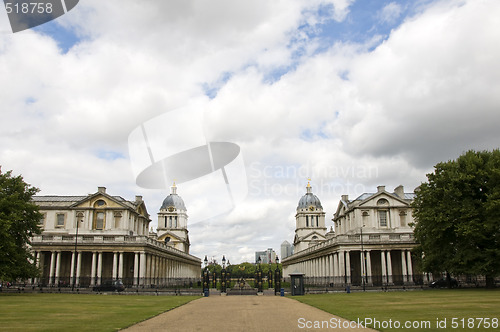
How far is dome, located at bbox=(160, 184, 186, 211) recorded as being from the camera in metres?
128

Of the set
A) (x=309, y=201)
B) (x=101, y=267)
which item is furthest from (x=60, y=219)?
(x=309, y=201)

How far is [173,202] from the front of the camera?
421ft

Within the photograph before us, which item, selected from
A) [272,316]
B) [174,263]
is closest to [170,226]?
[174,263]

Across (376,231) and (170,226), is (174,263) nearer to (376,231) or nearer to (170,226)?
(170,226)

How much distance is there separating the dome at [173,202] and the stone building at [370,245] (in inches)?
1993

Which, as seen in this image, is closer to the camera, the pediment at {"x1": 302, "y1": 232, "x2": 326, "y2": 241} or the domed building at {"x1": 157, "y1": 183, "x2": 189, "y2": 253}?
the pediment at {"x1": 302, "y1": 232, "x2": 326, "y2": 241}

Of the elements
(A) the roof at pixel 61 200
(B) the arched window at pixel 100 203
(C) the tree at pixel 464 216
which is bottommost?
(C) the tree at pixel 464 216

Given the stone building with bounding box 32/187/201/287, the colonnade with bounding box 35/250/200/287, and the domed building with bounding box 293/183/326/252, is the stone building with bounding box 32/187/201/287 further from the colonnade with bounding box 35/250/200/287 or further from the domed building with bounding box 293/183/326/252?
the domed building with bounding box 293/183/326/252

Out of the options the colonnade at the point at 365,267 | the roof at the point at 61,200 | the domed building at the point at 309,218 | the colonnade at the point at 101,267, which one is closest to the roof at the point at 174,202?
the domed building at the point at 309,218

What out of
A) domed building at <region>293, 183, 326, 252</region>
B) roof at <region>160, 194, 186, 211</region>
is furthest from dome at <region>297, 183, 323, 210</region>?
roof at <region>160, 194, 186, 211</region>

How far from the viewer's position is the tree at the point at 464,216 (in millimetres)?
40562

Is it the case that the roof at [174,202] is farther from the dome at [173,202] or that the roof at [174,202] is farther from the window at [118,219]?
the window at [118,219]

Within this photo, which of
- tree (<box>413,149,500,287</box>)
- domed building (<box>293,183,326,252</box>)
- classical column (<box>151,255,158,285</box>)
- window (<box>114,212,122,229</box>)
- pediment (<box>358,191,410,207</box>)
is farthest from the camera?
domed building (<box>293,183,326,252</box>)

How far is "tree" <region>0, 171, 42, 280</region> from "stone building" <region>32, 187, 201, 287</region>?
15.1 meters
